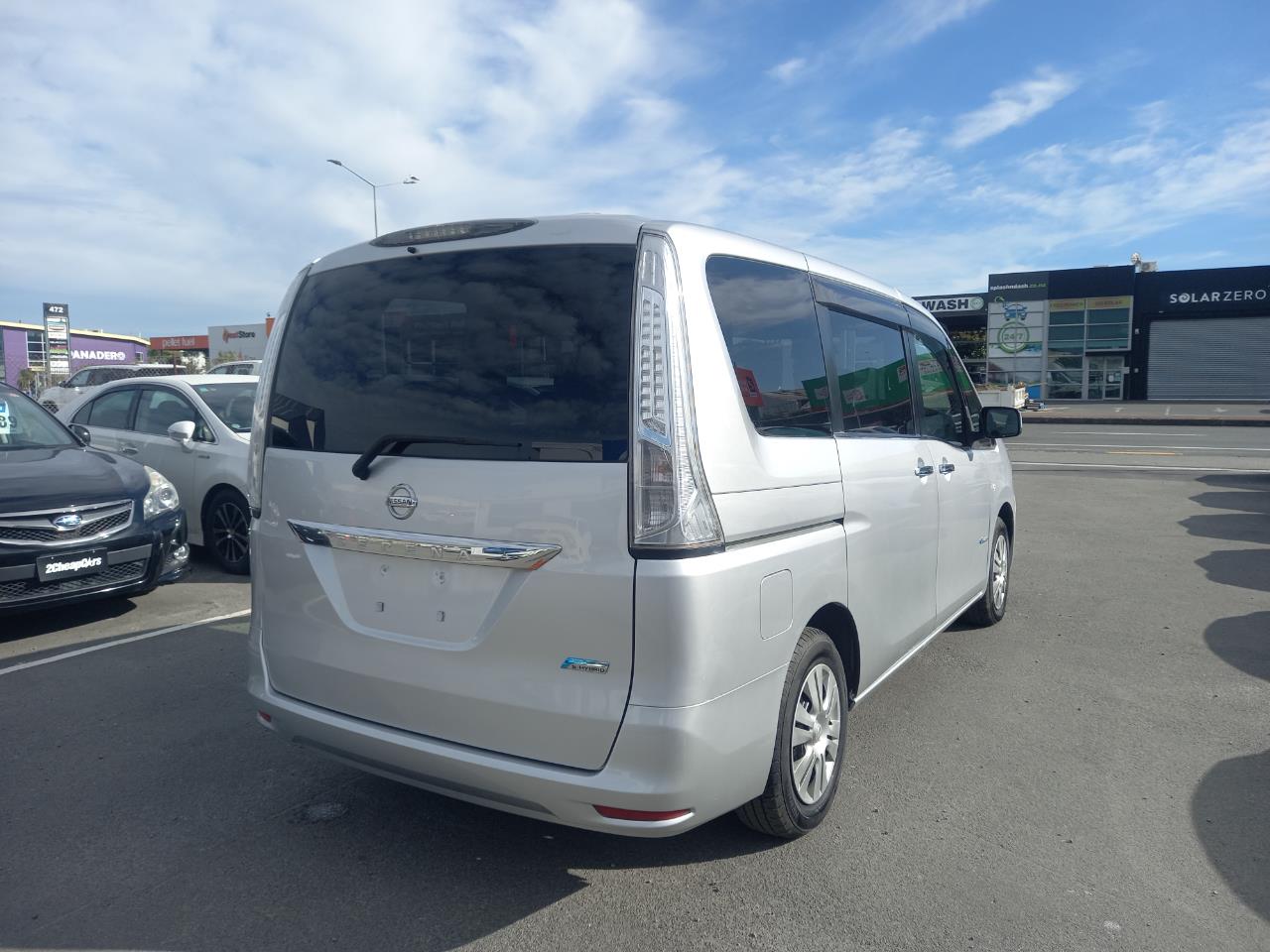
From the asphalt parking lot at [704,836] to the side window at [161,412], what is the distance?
10.2 ft

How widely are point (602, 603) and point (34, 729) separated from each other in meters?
3.37

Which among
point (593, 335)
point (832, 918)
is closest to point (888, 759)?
point (832, 918)

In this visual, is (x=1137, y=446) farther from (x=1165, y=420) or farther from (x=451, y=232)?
(x=451, y=232)

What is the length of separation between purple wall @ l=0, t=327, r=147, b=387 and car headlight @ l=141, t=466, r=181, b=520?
8351cm

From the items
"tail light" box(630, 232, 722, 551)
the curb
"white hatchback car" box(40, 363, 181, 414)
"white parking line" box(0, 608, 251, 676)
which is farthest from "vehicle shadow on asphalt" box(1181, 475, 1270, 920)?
the curb

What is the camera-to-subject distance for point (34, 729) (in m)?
4.36

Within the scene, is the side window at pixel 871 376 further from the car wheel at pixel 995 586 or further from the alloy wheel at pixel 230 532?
the alloy wheel at pixel 230 532

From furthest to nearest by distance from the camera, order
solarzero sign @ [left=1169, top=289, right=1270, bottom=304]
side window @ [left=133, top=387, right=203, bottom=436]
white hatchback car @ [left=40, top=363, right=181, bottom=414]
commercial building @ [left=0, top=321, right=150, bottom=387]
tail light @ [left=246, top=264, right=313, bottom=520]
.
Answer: commercial building @ [left=0, top=321, right=150, bottom=387], solarzero sign @ [left=1169, top=289, right=1270, bottom=304], white hatchback car @ [left=40, top=363, right=181, bottom=414], side window @ [left=133, top=387, right=203, bottom=436], tail light @ [left=246, top=264, right=313, bottom=520]

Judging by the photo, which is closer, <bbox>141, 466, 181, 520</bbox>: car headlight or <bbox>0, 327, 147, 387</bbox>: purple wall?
<bbox>141, 466, 181, 520</bbox>: car headlight

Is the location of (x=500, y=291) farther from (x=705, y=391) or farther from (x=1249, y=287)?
(x=1249, y=287)

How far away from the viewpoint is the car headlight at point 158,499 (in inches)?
251

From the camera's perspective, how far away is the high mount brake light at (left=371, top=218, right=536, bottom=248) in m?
2.95

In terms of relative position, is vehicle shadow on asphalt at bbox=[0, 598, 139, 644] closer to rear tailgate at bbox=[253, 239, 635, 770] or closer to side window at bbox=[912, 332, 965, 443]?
rear tailgate at bbox=[253, 239, 635, 770]

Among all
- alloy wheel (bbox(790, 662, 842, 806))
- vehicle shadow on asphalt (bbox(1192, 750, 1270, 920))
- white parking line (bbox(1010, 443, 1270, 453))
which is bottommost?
vehicle shadow on asphalt (bbox(1192, 750, 1270, 920))
